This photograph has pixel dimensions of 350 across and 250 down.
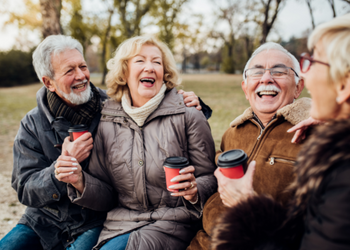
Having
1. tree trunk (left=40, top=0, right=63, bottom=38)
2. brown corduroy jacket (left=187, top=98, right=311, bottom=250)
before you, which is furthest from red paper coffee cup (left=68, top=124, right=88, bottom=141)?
tree trunk (left=40, top=0, right=63, bottom=38)

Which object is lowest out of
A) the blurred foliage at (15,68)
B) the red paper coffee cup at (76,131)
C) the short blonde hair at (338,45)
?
the blurred foliage at (15,68)

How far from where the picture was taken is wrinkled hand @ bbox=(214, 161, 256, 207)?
1.50 metres

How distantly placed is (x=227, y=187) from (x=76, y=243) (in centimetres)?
158

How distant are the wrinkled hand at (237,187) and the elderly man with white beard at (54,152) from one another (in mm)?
1019

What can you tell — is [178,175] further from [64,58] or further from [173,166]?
[64,58]

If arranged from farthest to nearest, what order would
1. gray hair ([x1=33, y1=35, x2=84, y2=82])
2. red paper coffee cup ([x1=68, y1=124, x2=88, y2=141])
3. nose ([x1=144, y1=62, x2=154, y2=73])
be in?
gray hair ([x1=33, y1=35, x2=84, y2=82]), nose ([x1=144, y1=62, x2=154, y2=73]), red paper coffee cup ([x1=68, y1=124, x2=88, y2=141])

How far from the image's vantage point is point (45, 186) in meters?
2.24

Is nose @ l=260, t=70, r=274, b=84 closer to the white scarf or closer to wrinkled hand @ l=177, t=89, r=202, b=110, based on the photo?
wrinkled hand @ l=177, t=89, r=202, b=110

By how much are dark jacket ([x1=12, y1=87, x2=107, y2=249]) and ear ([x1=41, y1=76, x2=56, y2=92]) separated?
0.23 metres

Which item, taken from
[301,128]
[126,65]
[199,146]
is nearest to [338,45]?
[301,128]

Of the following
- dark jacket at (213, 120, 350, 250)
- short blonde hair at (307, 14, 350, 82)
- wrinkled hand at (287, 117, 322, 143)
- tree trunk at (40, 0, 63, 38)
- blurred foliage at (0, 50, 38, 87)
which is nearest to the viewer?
dark jacket at (213, 120, 350, 250)

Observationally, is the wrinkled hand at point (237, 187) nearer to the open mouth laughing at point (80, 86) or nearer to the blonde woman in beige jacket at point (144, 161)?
the blonde woman in beige jacket at point (144, 161)

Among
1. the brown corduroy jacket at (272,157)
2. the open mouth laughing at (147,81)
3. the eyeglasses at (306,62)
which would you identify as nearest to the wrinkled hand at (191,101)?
the open mouth laughing at (147,81)

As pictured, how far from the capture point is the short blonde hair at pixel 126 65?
2441mm
